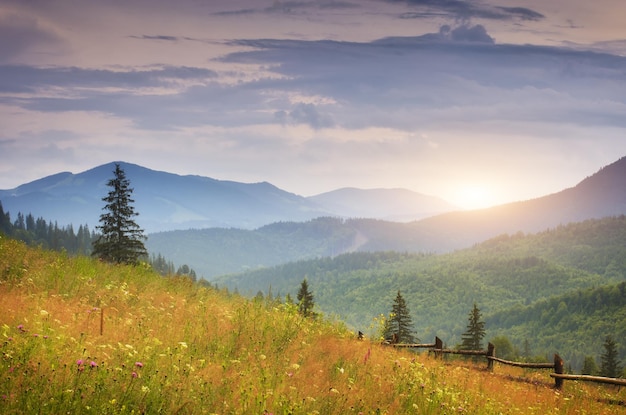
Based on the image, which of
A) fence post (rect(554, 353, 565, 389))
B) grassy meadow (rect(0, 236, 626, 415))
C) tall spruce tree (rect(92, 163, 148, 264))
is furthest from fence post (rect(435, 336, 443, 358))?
tall spruce tree (rect(92, 163, 148, 264))

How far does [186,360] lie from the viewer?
841 cm

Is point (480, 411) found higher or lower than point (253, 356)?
lower

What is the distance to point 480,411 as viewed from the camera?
900 centimetres

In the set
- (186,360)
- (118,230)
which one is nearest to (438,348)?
(186,360)

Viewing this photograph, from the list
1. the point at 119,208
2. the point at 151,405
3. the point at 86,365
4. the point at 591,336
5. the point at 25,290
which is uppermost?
the point at 119,208

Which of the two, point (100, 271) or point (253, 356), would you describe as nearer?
point (253, 356)

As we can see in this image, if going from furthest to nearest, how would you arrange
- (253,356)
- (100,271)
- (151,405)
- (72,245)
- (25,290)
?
(72,245), (100,271), (25,290), (253,356), (151,405)

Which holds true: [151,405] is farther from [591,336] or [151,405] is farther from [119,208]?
[591,336]

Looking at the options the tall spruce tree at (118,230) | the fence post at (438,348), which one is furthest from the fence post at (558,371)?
the tall spruce tree at (118,230)

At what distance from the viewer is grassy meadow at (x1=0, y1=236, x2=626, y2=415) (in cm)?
674

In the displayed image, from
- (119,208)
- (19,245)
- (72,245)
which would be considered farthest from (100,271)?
(72,245)

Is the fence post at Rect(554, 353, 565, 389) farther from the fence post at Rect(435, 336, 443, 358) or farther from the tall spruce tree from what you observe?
the tall spruce tree

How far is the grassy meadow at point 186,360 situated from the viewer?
6742mm

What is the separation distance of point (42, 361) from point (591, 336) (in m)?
229
